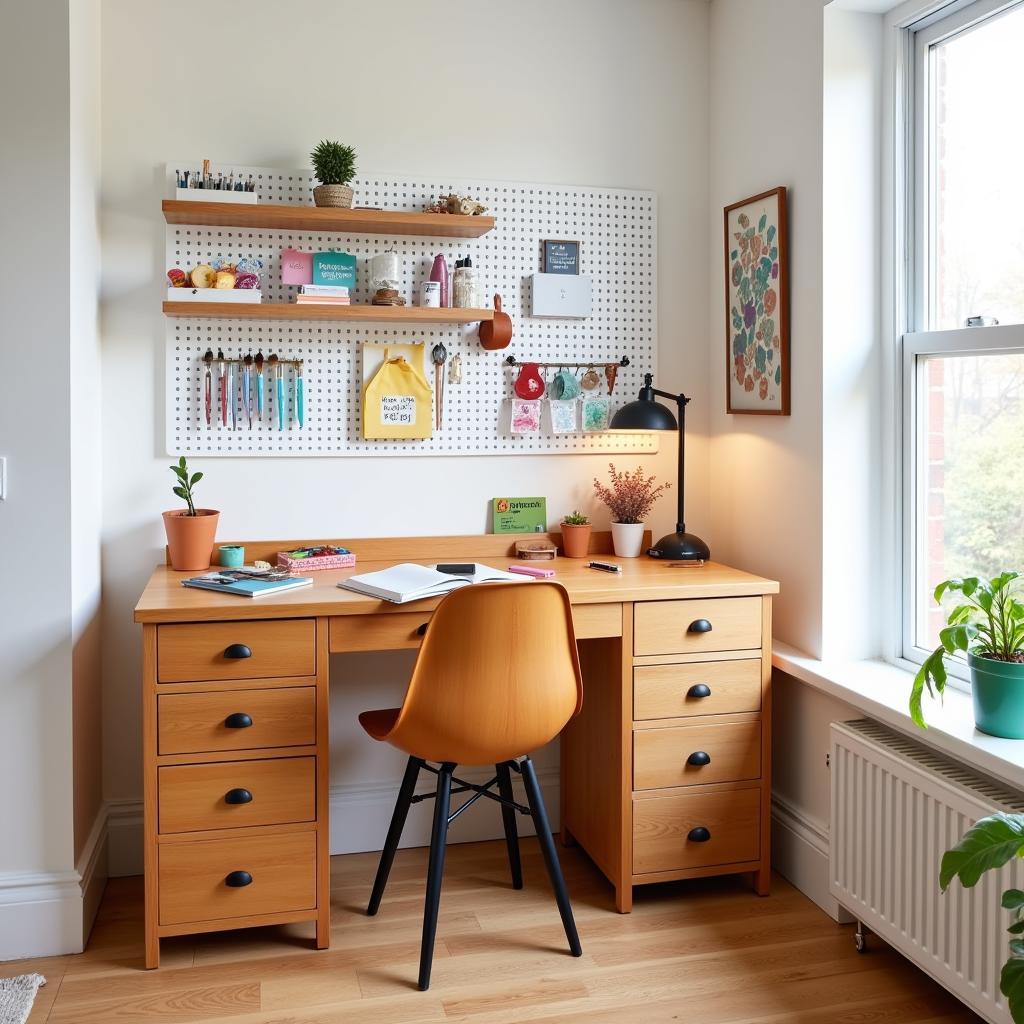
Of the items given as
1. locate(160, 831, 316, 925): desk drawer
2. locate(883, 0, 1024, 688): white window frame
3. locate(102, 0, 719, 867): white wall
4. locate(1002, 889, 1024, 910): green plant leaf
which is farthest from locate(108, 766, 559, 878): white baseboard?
locate(1002, 889, 1024, 910): green plant leaf

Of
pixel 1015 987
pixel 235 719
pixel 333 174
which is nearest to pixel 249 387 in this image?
pixel 333 174

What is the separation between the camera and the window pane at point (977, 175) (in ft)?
7.45

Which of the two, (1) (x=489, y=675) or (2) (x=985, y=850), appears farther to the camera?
(1) (x=489, y=675)

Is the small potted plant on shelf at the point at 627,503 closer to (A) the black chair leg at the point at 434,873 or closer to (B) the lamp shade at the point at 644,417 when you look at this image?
(B) the lamp shade at the point at 644,417

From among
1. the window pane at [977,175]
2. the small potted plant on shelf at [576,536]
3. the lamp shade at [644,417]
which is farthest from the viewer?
the small potted plant on shelf at [576,536]

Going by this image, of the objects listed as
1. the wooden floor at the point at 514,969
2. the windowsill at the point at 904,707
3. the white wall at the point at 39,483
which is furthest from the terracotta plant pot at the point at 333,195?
the wooden floor at the point at 514,969

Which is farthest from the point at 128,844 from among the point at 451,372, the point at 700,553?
the point at 700,553

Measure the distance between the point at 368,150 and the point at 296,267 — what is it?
0.41 metres

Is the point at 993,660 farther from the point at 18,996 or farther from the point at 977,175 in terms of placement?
the point at 18,996

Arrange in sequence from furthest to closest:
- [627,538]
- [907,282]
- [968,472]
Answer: [627,538], [907,282], [968,472]

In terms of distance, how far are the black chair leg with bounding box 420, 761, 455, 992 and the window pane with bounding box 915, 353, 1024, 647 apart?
125 cm

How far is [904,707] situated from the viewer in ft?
7.57

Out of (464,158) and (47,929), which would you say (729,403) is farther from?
(47,929)

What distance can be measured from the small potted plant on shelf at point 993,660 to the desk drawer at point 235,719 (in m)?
1.33
